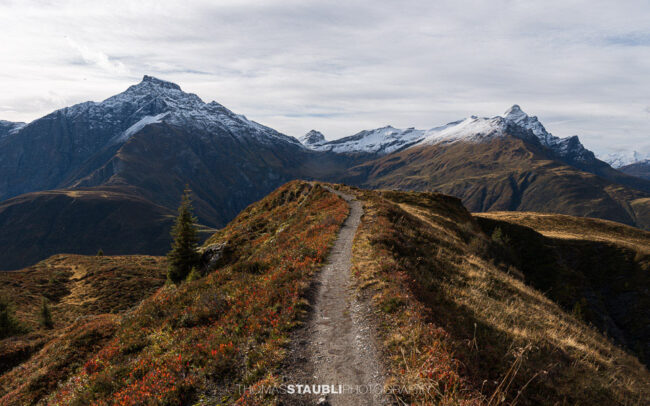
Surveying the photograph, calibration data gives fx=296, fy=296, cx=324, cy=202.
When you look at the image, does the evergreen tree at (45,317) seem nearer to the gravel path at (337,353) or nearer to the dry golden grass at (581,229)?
the gravel path at (337,353)

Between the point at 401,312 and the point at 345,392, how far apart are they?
12.8 ft

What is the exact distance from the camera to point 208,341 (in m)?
10.4

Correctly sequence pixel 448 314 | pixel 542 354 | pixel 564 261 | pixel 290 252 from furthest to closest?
pixel 564 261, pixel 290 252, pixel 448 314, pixel 542 354

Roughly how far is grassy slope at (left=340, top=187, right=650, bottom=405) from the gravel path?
604 millimetres

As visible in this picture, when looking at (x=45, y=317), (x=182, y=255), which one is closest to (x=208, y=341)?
(x=182, y=255)

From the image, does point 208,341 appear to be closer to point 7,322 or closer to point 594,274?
point 7,322

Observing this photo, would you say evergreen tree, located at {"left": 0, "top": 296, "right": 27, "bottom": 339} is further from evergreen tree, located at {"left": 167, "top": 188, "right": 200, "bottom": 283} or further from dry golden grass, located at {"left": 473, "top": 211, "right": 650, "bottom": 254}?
dry golden grass, located at {"left": 473, "top": 211, "right": 650, "bottom": 254}

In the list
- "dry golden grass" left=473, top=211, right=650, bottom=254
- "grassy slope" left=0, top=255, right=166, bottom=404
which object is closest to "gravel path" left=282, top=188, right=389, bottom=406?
"grassy slope" left=0, top=255, right=166, bottom=404

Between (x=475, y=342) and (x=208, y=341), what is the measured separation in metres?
8.65

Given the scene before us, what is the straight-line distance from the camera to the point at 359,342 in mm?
9484

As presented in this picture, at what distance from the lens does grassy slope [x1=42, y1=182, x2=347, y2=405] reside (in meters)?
8.47

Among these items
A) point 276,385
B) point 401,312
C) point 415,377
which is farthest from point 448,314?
Result: point 276,385

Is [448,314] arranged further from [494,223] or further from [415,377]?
[494,223]

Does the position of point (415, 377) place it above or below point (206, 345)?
above
